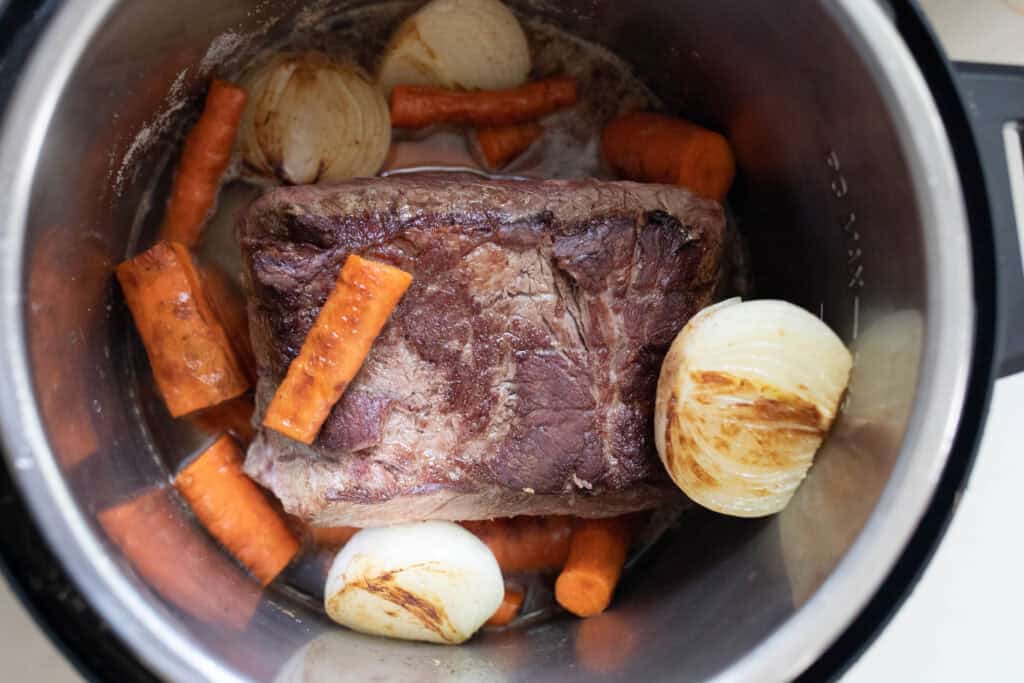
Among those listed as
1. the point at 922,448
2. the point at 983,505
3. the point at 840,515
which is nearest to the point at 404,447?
the point at 840,515

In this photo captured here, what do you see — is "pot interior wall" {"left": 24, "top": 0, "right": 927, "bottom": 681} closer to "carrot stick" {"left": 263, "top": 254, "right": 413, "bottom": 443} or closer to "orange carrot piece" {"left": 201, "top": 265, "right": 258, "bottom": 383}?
"orange carrot piece" {"left": 201, "top": 265, "right": 258, "bottom": 383}

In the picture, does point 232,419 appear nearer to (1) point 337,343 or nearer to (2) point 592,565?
(1) point 337,343

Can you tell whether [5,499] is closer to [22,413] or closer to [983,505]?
[22,413]

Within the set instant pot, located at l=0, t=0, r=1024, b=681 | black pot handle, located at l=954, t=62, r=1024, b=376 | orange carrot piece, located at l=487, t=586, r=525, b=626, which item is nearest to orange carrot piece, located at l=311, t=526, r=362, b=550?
instant pot, located at l=0, t=0, r=1024, b=681

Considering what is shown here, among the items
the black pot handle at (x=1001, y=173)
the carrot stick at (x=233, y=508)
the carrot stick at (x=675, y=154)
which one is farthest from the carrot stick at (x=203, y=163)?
the black pot handle at (x=1001, y=173)

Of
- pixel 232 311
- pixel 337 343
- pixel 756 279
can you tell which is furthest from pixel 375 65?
pixel 756 279
